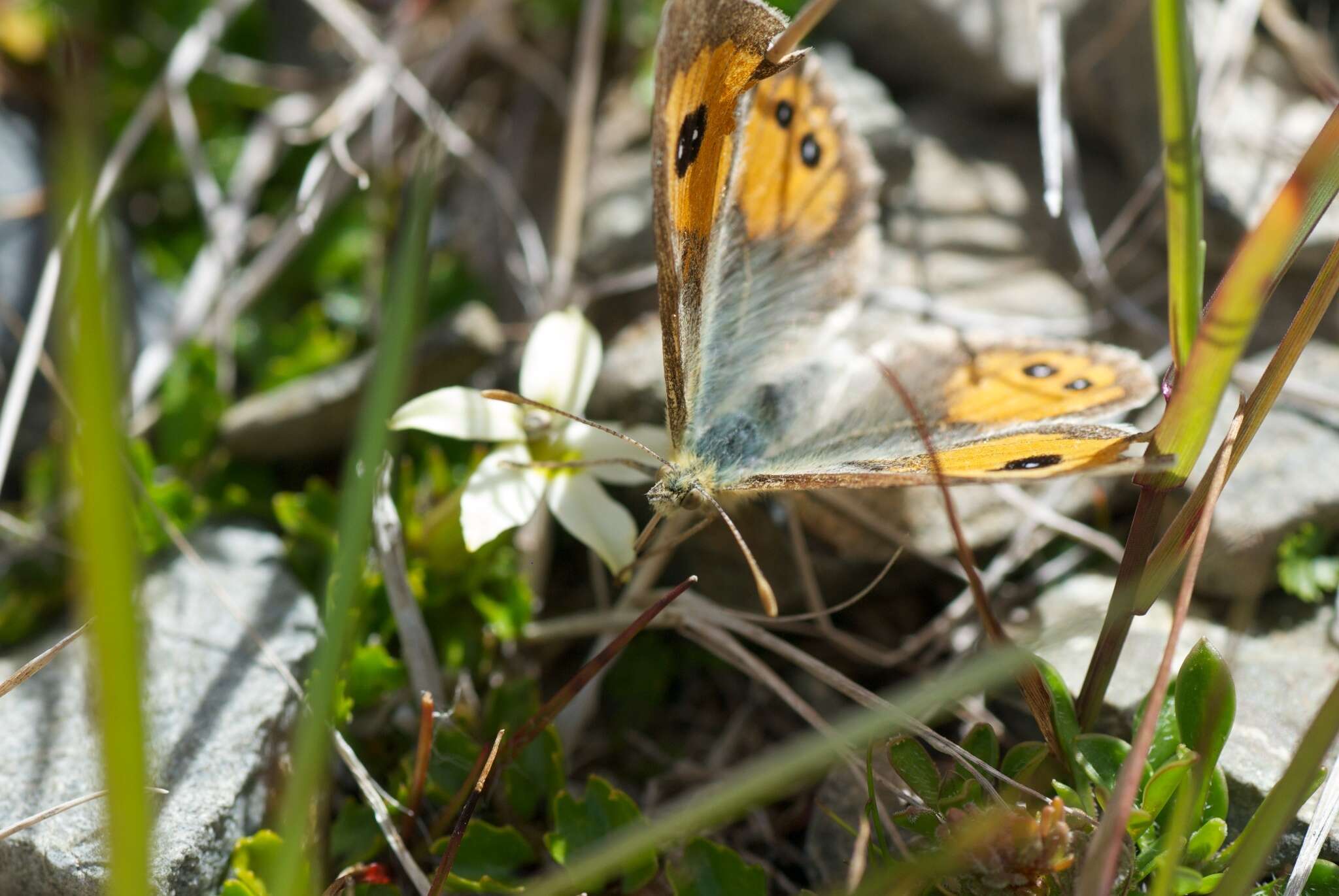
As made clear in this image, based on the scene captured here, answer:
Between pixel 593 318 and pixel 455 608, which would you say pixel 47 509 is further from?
pixel 593 318

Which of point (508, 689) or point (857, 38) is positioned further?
point (857, 38)

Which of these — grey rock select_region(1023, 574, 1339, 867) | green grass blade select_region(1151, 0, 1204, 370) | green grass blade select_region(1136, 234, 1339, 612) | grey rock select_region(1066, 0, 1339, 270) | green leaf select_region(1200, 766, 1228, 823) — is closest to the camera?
green grass blade select_region(1151, 0, 1204, 370)

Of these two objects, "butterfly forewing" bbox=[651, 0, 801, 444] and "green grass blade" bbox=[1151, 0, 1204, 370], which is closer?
"green grass blade" bbox=[1151, 0, 1204, 370]

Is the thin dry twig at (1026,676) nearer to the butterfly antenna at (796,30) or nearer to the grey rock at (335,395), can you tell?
the butterfly antenna at (796,30)

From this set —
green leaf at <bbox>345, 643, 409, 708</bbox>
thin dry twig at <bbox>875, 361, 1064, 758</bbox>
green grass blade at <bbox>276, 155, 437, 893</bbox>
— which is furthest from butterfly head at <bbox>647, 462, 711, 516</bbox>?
green leaf at <bbox>345, 643, 409, 708</bbox>

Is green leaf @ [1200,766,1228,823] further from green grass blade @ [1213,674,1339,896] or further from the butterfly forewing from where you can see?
the butterfly forewing

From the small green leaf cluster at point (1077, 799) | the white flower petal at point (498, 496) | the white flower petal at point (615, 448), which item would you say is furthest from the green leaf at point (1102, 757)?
the white flower petal at point (498, 496)

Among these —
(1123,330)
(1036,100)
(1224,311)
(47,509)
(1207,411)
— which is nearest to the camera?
(1224,311)

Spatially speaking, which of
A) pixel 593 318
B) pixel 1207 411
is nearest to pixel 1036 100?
pixel 593 318
